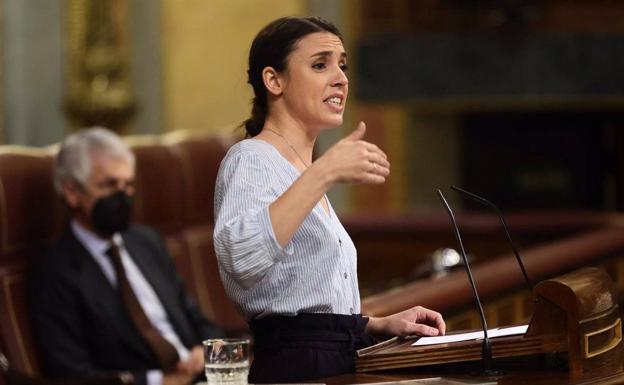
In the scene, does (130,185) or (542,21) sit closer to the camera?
(130,185)

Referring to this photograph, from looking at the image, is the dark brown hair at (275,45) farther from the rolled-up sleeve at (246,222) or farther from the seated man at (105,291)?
the seated man at (105,291)

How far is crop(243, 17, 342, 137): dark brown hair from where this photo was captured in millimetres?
2273

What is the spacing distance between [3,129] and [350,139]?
5.92m

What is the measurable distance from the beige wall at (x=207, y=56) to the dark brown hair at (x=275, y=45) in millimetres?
5652

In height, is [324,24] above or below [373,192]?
above

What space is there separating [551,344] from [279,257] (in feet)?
1.53

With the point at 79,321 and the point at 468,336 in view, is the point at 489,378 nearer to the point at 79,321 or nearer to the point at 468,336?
the point at 468,336

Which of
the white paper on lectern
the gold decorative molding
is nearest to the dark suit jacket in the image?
the white paper on lectern

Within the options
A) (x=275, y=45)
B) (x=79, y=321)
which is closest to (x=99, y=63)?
(x=79, y=321)

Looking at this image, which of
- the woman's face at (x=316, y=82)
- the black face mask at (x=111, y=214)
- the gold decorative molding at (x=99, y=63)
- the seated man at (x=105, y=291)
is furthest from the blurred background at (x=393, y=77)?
the woman's face at (x=316, y=82)

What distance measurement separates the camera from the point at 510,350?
2170 millimetres

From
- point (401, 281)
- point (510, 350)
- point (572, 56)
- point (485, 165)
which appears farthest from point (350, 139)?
point (485, 165)

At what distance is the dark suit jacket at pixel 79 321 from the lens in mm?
3742

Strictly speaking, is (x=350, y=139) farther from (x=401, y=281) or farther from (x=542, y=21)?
(x=542, y=21)
